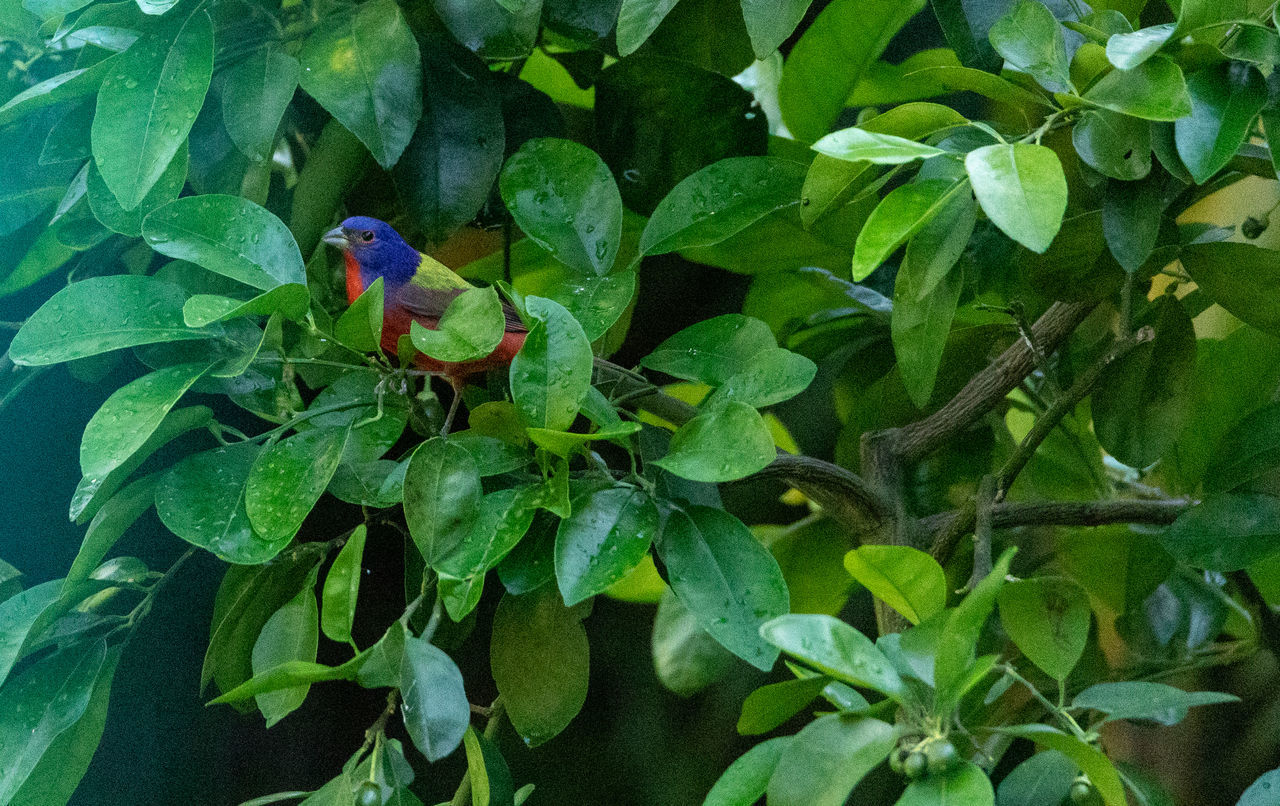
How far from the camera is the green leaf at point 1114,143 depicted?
54 centimetres

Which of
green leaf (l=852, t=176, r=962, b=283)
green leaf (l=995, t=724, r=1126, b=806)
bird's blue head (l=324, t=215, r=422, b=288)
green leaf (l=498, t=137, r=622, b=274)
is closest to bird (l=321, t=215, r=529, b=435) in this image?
bird's blue head (l=324, t=215, r=422, b=288)

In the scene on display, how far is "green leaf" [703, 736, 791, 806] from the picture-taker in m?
0.50

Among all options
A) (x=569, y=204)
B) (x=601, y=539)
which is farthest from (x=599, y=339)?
(x=601, y=539)

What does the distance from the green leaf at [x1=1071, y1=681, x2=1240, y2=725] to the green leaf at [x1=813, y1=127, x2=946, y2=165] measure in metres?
0.31

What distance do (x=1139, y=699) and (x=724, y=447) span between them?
0.26m

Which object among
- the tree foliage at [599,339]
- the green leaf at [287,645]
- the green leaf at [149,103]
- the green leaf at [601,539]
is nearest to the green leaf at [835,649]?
the tree foliage at [599,339]

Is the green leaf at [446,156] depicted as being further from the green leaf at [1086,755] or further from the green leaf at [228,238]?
the green leaf at [1086,755]

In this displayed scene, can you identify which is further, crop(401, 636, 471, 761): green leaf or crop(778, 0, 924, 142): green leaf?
crop(778, 0, 924, 142): green leaf

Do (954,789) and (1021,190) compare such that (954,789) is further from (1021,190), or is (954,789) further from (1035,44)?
(1035,44)

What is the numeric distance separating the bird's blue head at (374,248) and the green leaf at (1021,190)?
0.48m

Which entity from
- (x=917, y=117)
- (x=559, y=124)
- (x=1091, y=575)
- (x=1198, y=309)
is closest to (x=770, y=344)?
(x=917, y=117)

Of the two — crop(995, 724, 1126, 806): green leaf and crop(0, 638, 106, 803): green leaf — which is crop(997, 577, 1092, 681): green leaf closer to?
crop(995, 724, 1126, 806): green leaf

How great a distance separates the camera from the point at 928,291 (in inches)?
21.8

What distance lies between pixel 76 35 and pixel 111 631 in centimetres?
39
